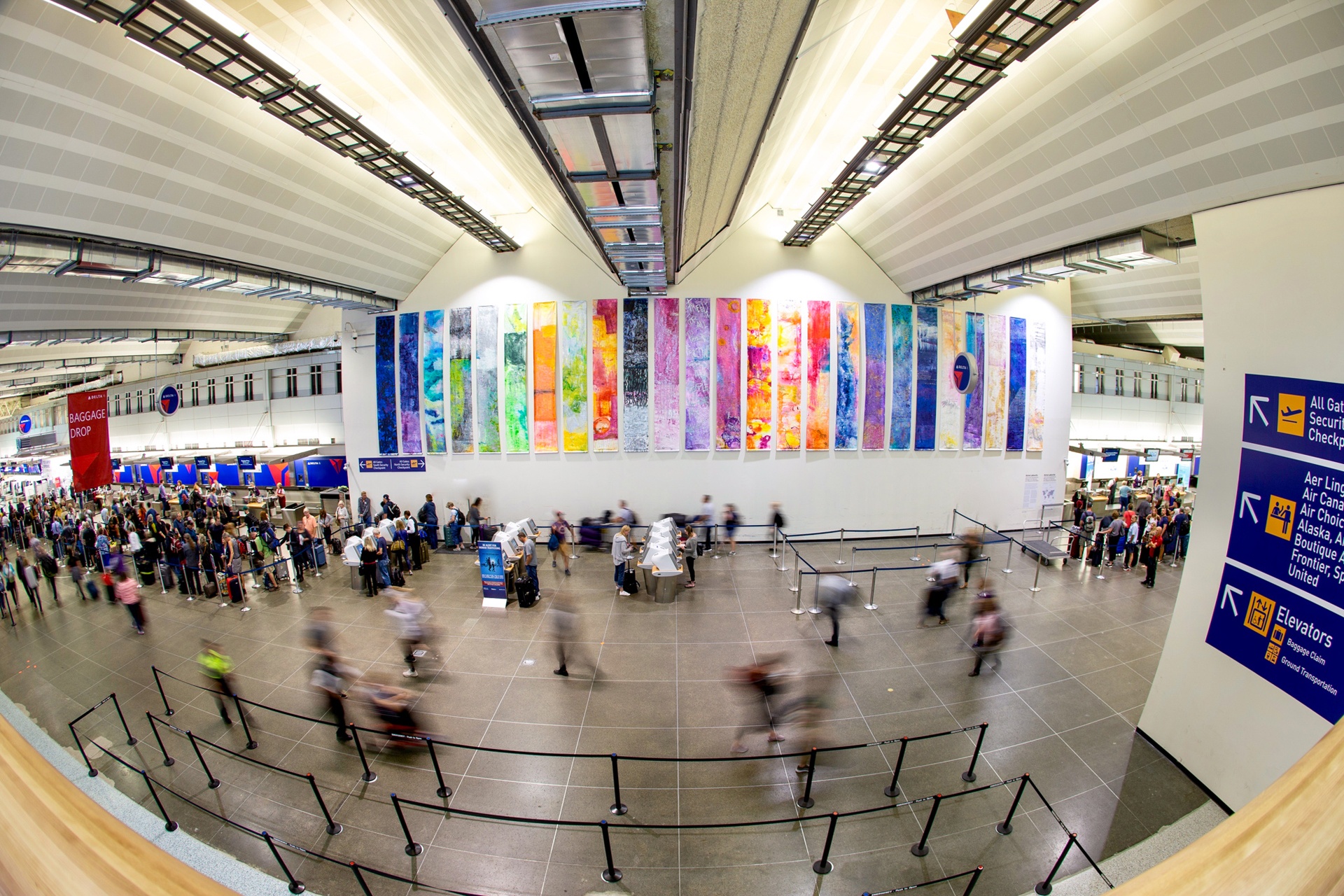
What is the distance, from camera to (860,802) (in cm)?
512

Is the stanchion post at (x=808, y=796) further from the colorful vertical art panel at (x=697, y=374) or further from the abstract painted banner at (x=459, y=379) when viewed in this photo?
the abstract painted banner at (x=459, y=379)

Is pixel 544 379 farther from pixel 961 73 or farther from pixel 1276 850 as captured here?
pixel 1276 850

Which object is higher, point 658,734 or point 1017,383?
point 1017,383

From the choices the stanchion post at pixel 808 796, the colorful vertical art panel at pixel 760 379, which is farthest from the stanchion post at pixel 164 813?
the colorful vertical art panel at pixel 760 379

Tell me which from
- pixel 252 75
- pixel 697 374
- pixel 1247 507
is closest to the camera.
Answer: pixel 1247 507

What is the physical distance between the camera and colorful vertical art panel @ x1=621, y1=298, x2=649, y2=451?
13.2m

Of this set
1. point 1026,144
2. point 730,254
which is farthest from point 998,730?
point 730,254

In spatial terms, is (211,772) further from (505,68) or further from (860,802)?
(505,68)

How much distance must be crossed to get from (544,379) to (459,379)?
2.42 meters

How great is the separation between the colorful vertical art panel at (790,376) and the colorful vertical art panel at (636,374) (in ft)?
11.8

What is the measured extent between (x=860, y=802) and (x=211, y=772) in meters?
7.11

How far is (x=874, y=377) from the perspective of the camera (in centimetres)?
1359

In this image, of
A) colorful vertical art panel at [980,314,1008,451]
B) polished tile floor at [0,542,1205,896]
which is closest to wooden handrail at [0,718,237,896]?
polished tile floor at [0,542,1205,896]

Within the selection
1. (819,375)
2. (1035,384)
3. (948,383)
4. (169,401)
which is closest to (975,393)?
(948,383)
